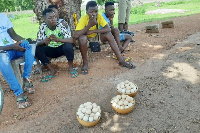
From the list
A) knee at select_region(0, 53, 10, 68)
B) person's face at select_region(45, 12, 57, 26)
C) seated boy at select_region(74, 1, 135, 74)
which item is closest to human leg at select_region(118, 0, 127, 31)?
seated boy at select_region(74, 1, 135, 74)

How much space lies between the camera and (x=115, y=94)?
2.90m

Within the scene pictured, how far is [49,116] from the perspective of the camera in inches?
99.6

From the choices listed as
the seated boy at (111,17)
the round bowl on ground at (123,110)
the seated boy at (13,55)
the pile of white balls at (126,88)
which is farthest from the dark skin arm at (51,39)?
the round bowl on ground at (123,110)

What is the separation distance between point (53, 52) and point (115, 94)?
5.05 feet

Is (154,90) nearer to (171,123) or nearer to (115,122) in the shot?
(171,123)

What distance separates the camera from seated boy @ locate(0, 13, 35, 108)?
9.02ft

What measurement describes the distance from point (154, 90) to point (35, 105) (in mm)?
1882

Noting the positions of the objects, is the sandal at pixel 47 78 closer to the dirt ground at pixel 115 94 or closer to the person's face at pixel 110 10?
the dirt ground at pixel 115 94

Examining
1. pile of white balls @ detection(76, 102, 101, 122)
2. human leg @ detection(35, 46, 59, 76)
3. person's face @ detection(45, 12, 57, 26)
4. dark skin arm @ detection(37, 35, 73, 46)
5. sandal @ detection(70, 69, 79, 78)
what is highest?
person's face @ detection(45, 12, 57, 26)

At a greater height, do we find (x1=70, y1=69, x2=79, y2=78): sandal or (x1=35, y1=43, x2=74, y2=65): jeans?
(x1=35, y1=43, x2=74, y2=65): jeans

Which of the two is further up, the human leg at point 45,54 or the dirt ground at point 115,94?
the human leg at point 45,54

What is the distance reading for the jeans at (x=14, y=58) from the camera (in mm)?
2742

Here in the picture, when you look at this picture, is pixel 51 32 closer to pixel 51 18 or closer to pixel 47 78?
pixel 51 18

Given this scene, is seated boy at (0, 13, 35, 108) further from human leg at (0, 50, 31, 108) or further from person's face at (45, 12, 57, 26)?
person's face at (45, 12, 57, 26)
